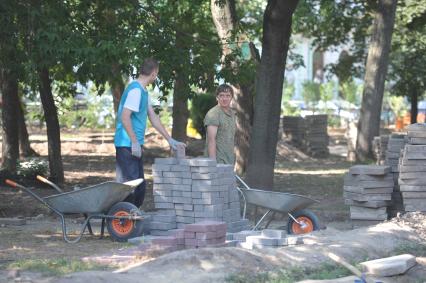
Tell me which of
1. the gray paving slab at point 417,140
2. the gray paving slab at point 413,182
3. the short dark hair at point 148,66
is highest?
the short dark hair at point 148,66

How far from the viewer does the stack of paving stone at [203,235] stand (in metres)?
7.96

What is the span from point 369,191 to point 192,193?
263 centimetres

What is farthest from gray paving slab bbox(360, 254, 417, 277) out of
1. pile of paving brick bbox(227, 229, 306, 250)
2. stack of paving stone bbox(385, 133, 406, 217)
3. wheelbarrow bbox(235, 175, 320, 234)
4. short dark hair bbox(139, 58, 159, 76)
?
stack of paving stone bbox(385, 133, 406, 217)

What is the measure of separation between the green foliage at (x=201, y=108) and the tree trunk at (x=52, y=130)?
1143 cm

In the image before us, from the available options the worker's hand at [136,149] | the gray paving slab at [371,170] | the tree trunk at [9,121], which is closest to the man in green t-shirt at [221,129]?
the worker's hand at [136,149]

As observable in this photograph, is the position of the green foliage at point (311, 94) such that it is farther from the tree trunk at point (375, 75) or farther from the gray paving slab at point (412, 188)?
the gray paving slab at point (412, 188)

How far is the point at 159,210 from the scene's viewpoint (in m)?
9.20

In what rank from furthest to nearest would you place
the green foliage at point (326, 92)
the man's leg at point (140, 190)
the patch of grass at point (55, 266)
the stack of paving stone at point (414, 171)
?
the green foliage at point (326, 92), the stack of paving stone at point (414, 171), the man's leg at point (140, 190), the patch of grass at point (55, 266)

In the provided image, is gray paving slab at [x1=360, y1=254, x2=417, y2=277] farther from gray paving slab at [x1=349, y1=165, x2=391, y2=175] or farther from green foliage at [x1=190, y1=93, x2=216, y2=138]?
green foliage at [x1=190, y1=93, x2=216, y2=138]

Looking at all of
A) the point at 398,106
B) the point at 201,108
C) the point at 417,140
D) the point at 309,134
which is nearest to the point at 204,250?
the point at 417,140

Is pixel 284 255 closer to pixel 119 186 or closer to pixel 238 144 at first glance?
pixel 119 186

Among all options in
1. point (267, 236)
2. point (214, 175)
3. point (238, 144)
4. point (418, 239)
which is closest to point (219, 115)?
point (214, 175)

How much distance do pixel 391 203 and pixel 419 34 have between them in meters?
16.4

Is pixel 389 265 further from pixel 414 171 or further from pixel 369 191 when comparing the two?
pixel 369 191
